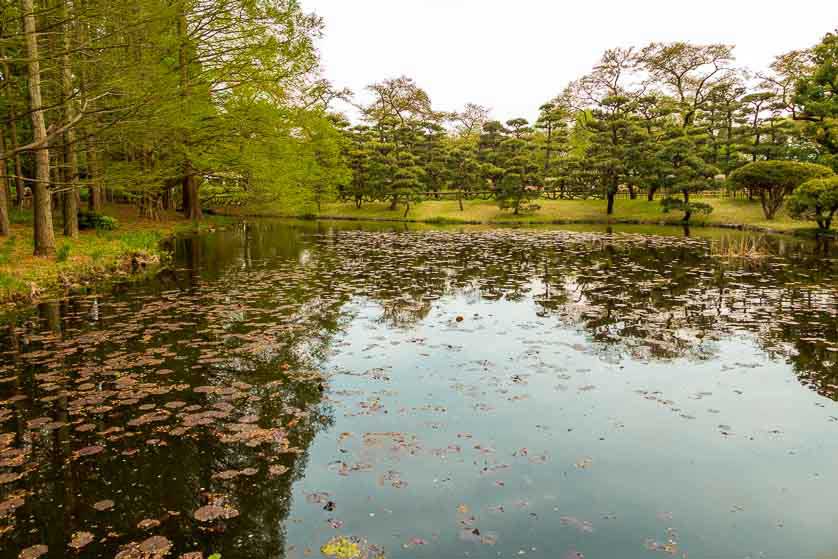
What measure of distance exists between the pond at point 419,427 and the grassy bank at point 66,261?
1500mm

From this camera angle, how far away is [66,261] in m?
13.5

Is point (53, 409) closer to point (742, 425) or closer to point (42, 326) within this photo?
point (42, 326)

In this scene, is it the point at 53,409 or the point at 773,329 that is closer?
the point at 53,409

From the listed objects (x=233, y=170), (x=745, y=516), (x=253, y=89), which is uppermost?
(x=253, y=89)

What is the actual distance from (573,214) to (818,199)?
62.0 feet

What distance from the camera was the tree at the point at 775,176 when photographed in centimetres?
2939

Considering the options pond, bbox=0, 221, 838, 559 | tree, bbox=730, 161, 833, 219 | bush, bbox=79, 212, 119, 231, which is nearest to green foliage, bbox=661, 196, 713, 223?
tree, bbox=730, 161, 833, 219

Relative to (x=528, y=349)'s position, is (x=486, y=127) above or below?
above

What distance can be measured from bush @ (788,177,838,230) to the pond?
680 inches

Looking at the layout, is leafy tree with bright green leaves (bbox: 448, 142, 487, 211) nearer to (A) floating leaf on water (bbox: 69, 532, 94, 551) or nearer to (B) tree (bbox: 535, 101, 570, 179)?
(B) tree (bbox: 535, 101, 570, 179)

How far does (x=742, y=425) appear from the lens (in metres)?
5.48

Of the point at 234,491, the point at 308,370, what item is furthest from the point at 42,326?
the point at 234,491

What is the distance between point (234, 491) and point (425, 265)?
13.4 m

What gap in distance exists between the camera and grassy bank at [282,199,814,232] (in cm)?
3409
